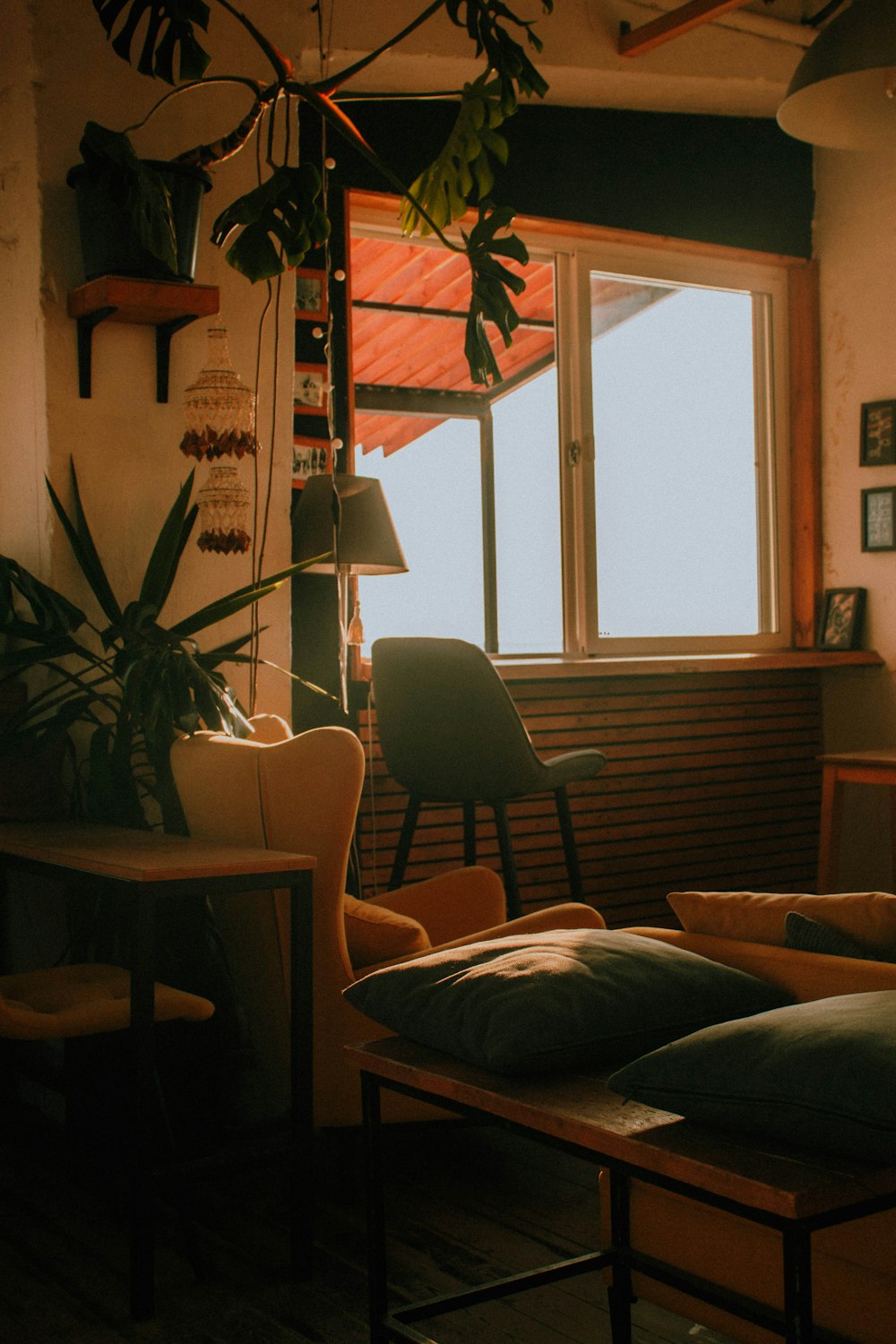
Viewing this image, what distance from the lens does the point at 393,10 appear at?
427 centimetres

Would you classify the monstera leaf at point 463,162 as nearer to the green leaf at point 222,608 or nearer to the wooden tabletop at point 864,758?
the green leaf at point 222,608

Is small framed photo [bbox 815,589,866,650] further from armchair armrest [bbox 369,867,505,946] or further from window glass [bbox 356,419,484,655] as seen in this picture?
armchair armrest [bbox 369,867,505,946]

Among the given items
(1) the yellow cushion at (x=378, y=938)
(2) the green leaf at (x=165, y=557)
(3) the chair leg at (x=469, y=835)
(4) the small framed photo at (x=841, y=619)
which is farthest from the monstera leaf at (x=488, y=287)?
(4) the small framed photo at (x=841, y=619)

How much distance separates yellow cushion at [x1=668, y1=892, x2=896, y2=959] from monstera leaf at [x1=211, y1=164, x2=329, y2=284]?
188cm

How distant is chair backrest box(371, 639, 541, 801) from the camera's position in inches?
146

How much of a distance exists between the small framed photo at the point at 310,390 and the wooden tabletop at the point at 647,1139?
9.40 feet

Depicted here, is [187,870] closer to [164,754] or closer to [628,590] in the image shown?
[164,754]

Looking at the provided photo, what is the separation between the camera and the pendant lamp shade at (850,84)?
2.88 metres

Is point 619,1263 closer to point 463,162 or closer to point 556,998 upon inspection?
point 556,998

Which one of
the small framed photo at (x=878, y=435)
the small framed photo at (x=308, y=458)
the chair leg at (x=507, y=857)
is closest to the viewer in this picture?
the chair leg at (x=507, y=857)

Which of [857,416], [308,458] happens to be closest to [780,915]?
[308,458]

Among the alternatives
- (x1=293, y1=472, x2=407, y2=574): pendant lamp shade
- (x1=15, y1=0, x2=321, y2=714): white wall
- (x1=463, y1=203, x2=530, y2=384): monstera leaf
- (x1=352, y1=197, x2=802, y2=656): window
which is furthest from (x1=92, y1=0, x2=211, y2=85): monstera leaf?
→ (x1=352, y1=197, x2=802, y2=656): window

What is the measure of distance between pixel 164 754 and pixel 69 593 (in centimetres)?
68

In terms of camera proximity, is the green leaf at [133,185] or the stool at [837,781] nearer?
the green leaf at [133,185]
